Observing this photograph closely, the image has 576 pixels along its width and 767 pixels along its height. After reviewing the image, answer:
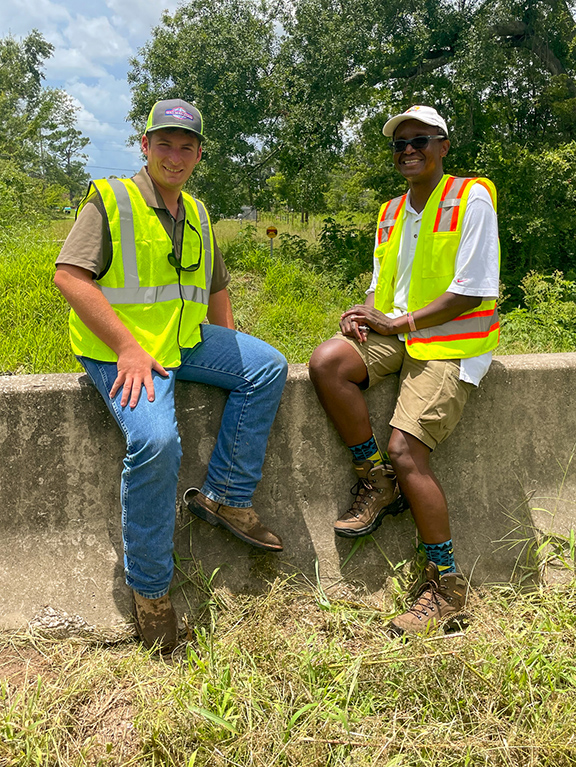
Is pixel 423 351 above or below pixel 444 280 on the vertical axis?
below

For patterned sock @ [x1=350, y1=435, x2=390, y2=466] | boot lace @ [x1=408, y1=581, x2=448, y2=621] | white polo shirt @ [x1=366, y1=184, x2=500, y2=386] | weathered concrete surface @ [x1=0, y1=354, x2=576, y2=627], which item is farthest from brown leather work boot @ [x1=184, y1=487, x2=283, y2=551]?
white polo shirt @ [x1=366, y1=184, x2=500, y2=386]

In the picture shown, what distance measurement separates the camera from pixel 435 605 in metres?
2.56

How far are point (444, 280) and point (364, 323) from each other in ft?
1.34

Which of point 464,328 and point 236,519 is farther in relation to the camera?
point 464,328

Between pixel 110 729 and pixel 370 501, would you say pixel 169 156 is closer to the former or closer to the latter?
pixel 370 501

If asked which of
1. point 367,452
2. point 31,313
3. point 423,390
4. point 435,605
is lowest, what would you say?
point 435,605

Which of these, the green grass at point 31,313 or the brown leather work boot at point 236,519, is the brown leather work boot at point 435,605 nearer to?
the brown leather work boot at point 236,519

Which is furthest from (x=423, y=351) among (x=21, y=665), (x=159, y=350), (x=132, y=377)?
(x=21, y=665)

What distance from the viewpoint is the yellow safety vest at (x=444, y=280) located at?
8.79 feet

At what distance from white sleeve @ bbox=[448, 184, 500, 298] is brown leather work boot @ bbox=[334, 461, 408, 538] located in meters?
0.86

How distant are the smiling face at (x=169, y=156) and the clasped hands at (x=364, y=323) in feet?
3.09

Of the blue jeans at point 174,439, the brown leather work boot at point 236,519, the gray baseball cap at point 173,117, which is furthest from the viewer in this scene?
the brown leather work boot at point 236,519

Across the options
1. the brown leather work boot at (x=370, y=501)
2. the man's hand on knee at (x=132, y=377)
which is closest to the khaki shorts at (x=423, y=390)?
the brown leather work boot at (x=370, y=501)

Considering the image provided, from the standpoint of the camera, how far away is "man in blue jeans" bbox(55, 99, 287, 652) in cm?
222
